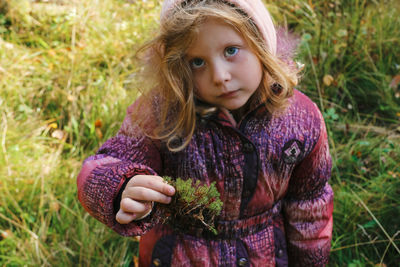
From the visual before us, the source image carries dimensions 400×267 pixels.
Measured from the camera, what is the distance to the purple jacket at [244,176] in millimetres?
1604

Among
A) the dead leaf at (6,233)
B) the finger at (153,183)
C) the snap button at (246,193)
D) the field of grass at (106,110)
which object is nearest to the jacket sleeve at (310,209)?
the snap button at (246,193)

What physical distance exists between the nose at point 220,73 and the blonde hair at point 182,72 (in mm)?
121

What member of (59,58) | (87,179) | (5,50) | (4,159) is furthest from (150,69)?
(5,50)

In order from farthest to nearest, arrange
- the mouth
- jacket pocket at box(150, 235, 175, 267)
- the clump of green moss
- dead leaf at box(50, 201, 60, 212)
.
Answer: dead leaf at box(50, 201, 60, 212) < jacket pocket at box(150, 235, 175, 267) < the mouth < the clump of green moss

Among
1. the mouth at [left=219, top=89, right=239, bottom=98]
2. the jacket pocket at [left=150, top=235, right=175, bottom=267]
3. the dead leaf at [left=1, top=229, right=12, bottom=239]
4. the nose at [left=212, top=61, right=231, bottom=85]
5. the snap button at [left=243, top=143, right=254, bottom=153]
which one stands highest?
the nose at [left=212, top=61, right=231, bottom=85]

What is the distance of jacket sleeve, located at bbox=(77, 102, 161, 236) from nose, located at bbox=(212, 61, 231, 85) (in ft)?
1.38

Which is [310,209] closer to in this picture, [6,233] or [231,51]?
[231,51]

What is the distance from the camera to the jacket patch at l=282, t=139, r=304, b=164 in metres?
1.64

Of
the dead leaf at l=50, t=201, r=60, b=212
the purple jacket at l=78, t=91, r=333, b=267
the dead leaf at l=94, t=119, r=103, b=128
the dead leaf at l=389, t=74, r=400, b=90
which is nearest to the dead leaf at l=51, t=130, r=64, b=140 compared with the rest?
the dead leaf at l=94, t=119, r=103, b=128

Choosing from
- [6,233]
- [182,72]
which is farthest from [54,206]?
[182,72]

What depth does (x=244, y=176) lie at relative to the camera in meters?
1.62

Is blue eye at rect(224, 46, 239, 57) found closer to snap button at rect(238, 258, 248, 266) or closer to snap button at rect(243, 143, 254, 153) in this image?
snap button at rect(243, 143, 254, 153)

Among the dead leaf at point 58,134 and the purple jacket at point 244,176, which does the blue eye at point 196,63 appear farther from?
the dead leaf at point 58,134

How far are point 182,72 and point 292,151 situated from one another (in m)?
0.58
